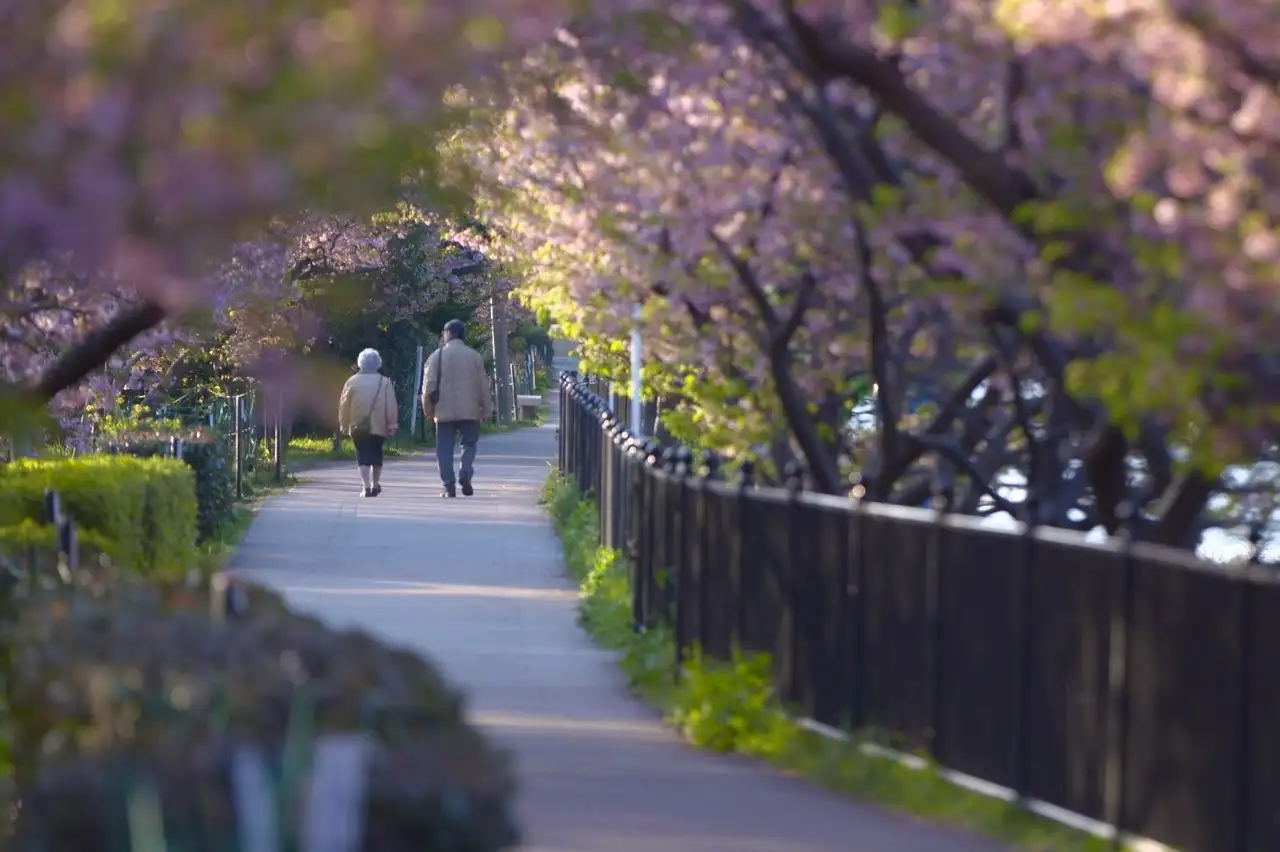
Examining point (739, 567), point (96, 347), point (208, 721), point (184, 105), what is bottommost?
point (739, 567)

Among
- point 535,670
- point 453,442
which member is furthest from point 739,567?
point 453,442

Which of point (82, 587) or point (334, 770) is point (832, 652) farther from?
point (334, 770)

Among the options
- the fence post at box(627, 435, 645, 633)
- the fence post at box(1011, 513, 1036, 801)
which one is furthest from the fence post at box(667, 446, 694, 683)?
the fence post at box(1011, 513, 1036, 801)

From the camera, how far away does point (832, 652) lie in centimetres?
1046

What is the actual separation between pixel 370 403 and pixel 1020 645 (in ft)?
56.9

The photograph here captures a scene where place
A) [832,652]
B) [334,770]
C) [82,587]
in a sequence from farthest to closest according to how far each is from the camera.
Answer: [832,652], [82,587], [334,770]

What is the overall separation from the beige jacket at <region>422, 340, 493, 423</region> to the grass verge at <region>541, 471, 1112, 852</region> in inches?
414

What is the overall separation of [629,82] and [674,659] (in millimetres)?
3580

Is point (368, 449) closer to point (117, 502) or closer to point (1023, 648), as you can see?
point (117, 502)

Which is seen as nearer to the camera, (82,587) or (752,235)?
(82,587)

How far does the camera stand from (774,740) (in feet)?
34.2

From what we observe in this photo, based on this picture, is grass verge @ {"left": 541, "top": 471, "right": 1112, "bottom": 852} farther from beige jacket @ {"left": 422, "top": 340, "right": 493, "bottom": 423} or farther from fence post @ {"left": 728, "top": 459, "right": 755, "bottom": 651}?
beige jacket @ {"left": 422, "top": 340, "right": 493, "bottom": 423}

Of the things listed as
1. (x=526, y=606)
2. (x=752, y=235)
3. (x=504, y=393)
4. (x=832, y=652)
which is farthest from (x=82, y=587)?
(x=504, y=393)

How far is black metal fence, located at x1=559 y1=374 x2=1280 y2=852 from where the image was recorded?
7.35 metres
